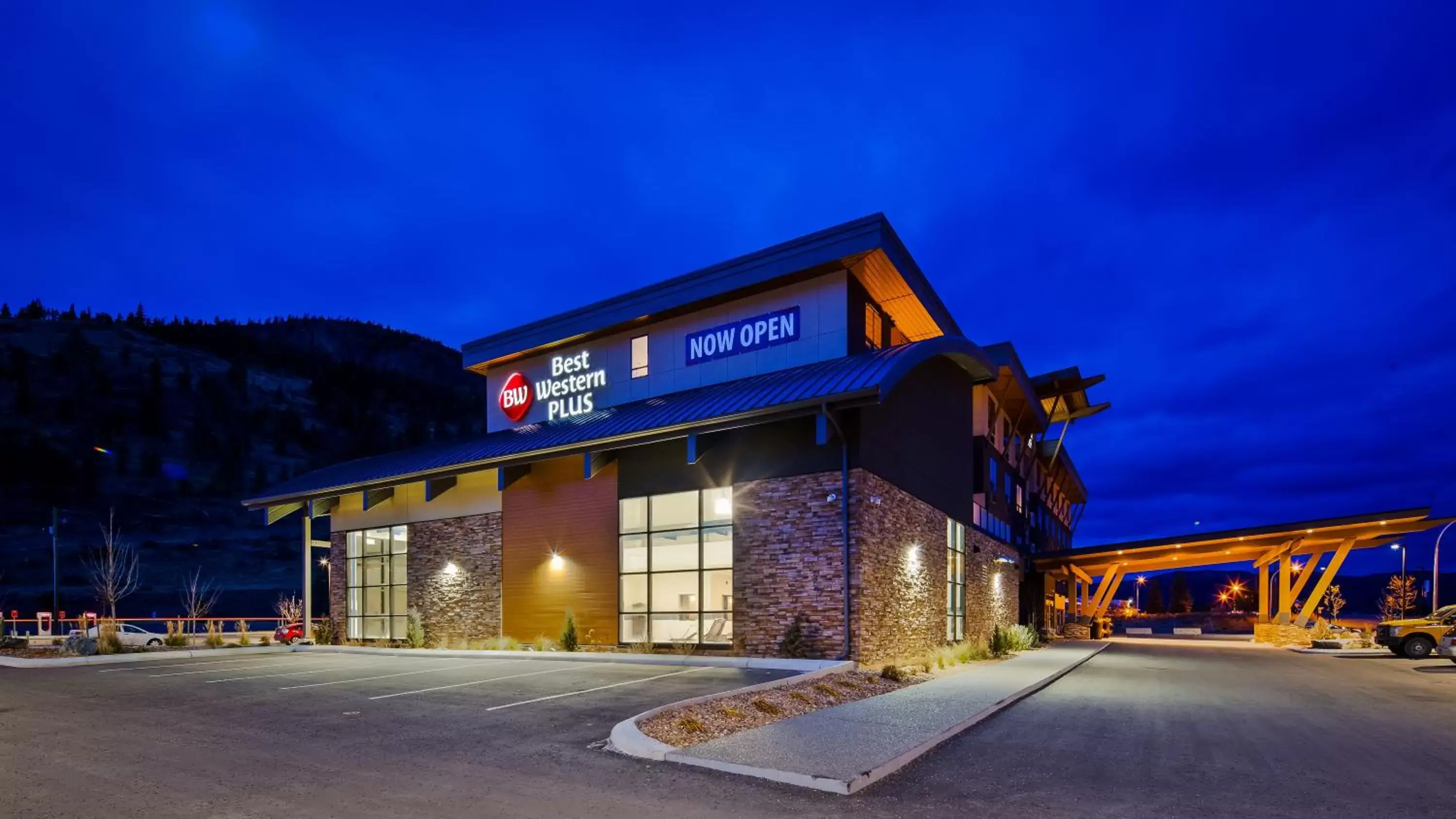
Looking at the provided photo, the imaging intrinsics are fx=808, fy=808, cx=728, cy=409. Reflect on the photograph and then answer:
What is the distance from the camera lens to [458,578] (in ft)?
80.9

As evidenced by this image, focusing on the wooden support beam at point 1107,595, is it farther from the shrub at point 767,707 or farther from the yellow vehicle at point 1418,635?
the shrub at point 767,707

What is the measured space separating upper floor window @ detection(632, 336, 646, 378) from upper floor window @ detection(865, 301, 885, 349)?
262 inches

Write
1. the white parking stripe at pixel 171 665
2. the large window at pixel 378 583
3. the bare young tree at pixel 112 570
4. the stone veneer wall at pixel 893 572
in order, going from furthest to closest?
1. the bare young tree at pixel 112 570
2. the large window at pixel 378 583
3. the white parking stripe at pixel 171 665
4. the stone veneer wall at pixel 893 572

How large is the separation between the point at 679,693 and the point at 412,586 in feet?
52.8

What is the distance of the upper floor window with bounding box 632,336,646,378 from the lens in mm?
23812

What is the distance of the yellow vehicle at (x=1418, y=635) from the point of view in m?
25.3

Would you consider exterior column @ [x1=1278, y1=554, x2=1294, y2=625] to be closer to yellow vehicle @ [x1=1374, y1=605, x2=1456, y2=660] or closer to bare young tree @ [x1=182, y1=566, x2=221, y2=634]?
yellow vehicle @ [x1=1374, y1=605, x2=1456, y2=660]

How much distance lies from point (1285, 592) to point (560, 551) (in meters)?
36.7

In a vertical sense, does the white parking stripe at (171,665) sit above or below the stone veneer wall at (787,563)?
below

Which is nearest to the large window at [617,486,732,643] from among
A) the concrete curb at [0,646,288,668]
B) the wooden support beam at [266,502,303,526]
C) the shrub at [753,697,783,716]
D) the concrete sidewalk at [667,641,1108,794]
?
the concrete sidewalk at [667,641,1108,794]

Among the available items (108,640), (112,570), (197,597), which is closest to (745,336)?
(108,640)

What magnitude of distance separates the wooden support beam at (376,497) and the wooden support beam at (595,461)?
30.9ft

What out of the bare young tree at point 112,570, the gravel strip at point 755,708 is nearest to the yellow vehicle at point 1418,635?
the gravel strip at point 755,708

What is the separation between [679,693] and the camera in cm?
1291
